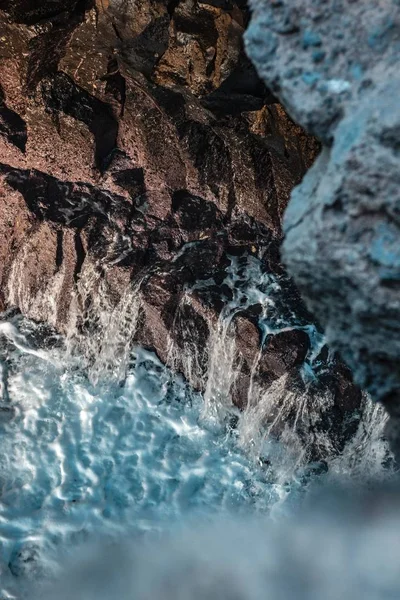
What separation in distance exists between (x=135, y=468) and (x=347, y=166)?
2.87 metres

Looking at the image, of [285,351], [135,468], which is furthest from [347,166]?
[135,468]

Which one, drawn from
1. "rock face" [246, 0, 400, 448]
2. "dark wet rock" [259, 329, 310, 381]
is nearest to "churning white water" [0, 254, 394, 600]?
"dark wet rock" [259, 329, 310, 381]

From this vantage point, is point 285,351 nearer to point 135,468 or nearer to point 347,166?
point 135,468

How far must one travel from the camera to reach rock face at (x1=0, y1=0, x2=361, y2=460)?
330 centimetres

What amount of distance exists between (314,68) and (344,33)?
10cm

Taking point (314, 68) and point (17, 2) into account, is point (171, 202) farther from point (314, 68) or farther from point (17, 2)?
point (314, 68)

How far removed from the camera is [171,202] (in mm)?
3848

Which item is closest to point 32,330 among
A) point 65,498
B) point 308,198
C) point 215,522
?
point 65,498

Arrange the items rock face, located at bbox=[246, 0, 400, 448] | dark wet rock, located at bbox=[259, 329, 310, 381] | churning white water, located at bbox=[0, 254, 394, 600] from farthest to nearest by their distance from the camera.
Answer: dark wet rock, located at bbox=[259, 329, 310, 381] → churning white water, located at bbox=[0, 254, 394, 600] → rock face, located at bbox=[246, 0, 400, 448]

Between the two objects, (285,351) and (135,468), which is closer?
(285,351)

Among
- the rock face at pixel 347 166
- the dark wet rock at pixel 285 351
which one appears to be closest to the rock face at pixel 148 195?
the dark wet rock at pixel 285 351

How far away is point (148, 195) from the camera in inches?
153

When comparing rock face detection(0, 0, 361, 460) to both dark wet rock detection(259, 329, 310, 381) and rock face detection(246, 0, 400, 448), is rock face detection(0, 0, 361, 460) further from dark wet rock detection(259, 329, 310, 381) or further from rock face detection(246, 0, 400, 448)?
rock face detection(246, 0, 400, 448)

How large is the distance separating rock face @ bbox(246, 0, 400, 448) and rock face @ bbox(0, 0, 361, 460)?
175cm
